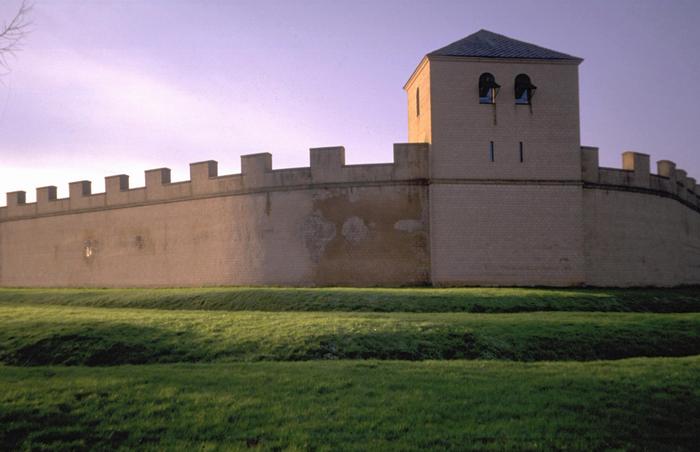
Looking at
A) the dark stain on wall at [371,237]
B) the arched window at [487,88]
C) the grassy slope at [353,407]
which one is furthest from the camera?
the arched window at [487,88]

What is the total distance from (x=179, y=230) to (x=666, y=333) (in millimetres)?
21685

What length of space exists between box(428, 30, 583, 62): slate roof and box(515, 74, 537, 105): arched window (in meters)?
0.95

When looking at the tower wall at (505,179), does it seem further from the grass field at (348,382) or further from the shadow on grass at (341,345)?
the shadow on grass at (341,345)

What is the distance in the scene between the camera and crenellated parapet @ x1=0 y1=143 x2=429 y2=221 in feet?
81.8

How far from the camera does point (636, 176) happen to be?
90.1 feet

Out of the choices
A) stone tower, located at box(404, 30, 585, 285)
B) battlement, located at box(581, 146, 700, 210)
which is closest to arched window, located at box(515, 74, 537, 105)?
stone tower, located at box(404, 30, 585, 285)

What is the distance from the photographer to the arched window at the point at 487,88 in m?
25.2

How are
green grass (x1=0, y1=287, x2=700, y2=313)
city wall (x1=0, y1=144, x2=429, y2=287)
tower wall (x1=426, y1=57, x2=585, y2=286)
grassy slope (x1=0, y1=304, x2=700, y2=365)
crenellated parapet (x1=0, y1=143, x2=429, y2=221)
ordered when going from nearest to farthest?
grassy slope (x1=0, y1=304, x2=700, y2=365), green grass (x1=0, y1=287, x2=700, y2=313), tower wall (x1=426, y1=57, x2=585, y2=286), city wall (x1=0, y1=144, x2=429, y2=287), crenellated parapet (x1=0, y1=143, x2=429, y2=221)

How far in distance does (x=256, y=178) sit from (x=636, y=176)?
58.4 feet

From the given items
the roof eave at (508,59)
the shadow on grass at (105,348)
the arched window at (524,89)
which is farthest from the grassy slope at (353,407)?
the roof eave at (508,59)

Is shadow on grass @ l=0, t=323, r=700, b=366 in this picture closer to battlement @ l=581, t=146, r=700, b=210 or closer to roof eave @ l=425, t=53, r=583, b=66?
battlement @ l=581, t=146, r=700, b=210

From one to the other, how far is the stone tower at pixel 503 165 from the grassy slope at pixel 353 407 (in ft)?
46.3

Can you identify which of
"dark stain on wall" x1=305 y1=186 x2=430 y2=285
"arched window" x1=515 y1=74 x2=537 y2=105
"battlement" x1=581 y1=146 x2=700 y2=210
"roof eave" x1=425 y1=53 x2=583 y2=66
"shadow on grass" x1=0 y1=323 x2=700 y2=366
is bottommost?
"shadow on grass" x1=0 y1=323 x2=700 y2=366

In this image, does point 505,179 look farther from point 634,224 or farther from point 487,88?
point 634,224
